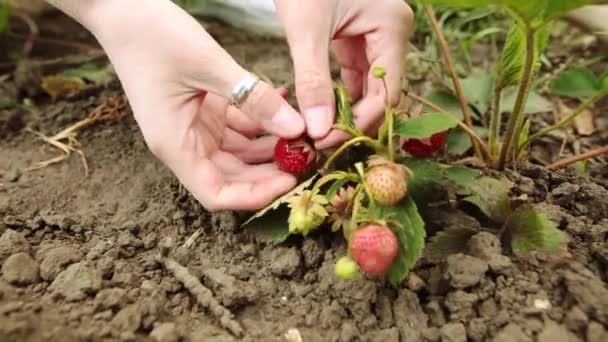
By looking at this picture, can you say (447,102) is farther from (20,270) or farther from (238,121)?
(20,270)

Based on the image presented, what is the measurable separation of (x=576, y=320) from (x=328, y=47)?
0.66 metres

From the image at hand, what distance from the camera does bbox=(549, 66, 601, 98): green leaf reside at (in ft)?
4.97

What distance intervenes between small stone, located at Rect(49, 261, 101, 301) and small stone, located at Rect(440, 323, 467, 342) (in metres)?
0.59

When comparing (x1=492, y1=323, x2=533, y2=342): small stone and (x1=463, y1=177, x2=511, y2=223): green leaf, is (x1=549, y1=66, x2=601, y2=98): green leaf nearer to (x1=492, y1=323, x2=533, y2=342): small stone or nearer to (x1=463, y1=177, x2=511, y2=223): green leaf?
(x1=463, y1=177, x2=511, y2=223): green leaf

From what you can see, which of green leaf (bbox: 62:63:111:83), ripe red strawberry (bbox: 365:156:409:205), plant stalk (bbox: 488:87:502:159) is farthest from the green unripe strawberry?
green leaf (bbox: 62:63:111:83)

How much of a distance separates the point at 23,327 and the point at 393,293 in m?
0.62

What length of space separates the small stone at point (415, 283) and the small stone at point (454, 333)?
9cm

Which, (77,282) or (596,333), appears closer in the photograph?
(596,333)

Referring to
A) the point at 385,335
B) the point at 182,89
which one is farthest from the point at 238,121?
the point at 385,335

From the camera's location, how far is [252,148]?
1.45 meters

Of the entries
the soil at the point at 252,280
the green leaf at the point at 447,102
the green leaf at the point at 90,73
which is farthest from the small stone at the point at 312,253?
the green leaf at the point at 90,73

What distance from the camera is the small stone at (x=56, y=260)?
1.24 m

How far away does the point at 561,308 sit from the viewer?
3.74ft

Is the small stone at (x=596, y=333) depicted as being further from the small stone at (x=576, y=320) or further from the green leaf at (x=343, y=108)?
the green leaf at (x=343, y=108)
